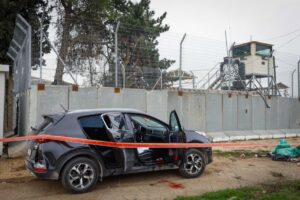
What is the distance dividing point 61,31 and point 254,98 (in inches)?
360

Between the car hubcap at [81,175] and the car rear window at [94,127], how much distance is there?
1.94 feet

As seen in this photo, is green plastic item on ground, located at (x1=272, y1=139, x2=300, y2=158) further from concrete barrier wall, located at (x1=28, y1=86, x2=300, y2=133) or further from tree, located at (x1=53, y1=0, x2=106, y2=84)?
tree, located at (x1=53, y1=0, x2=106, y2=84)

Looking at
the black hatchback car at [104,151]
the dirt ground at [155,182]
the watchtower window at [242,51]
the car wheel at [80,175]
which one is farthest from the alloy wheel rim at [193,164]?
the watchtower window at [242,51]

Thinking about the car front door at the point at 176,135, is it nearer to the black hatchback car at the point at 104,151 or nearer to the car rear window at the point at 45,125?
the black hatchback car at the point at 104,151

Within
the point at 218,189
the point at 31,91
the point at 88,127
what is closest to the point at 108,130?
the point at 88,127

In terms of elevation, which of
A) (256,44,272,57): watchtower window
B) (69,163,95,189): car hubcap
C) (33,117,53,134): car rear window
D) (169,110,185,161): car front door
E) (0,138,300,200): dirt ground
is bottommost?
(0,138,300,200): dirt ground

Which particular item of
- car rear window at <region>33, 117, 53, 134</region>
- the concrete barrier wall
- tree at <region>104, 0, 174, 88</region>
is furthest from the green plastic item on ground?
car rear window at <region>33, 117, 53, 134</region>

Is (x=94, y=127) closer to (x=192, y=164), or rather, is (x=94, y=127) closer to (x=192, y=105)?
(x=192, y=164)

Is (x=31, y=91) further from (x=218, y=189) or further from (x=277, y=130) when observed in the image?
(x=277, y=130)

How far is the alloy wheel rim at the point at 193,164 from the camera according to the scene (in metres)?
6.52

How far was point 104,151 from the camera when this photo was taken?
574 cm

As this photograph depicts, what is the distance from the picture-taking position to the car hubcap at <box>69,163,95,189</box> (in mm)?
5398

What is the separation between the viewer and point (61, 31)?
426 inches

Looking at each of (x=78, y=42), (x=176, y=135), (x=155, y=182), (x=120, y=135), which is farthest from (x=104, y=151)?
(x=78, y=42)
